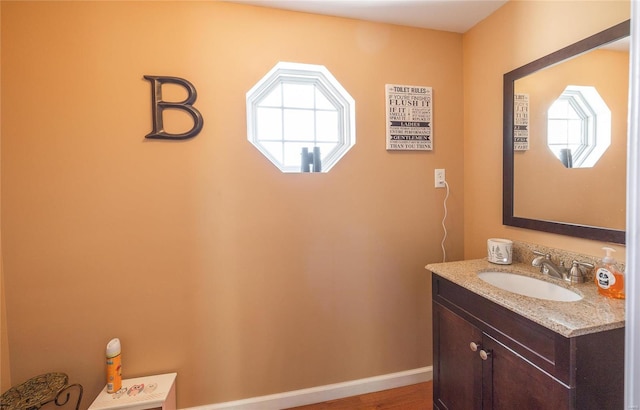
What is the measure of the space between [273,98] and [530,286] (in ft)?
5.58

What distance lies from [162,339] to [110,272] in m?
0.45

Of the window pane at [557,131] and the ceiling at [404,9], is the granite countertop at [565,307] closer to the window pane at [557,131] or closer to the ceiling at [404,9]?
the window pane at [557,131]

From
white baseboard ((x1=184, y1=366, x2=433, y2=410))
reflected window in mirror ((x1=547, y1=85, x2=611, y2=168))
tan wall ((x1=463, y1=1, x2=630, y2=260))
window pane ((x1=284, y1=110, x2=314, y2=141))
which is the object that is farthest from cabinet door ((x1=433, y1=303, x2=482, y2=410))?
window pane ((x1=284, y1=110, x2=314, y2=141))

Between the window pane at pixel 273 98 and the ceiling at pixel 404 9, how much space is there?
43 centimetres

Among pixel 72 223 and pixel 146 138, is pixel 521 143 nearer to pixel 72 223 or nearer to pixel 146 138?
pixel 146 138

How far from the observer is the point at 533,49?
4.64ft

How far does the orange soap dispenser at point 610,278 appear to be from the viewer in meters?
1.00

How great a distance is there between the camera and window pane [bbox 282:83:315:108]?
1.75 m

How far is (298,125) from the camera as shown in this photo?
179cm

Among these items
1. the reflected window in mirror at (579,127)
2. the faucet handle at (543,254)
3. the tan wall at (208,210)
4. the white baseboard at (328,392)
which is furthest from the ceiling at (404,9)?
the white baseboard at (328,392)

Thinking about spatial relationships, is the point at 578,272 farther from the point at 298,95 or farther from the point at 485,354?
the point at 298,95

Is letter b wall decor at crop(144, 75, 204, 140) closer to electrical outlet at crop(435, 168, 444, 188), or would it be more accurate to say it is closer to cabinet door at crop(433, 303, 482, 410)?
electrical outlet at crop(435, 168, 444, 188)

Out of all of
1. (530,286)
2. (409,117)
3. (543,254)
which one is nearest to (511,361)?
(530,286)

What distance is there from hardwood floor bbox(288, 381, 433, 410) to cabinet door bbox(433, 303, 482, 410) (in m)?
0.23
